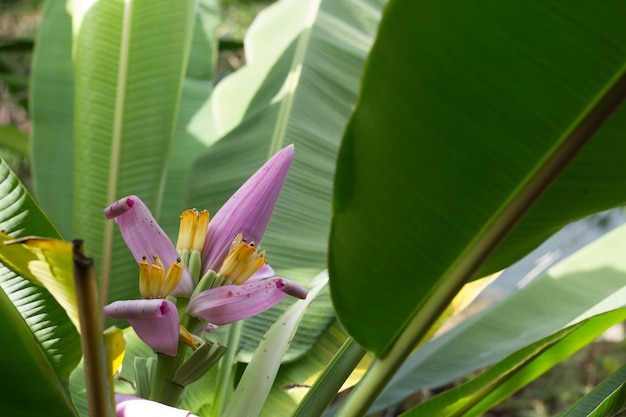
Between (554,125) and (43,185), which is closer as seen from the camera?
(554,125)

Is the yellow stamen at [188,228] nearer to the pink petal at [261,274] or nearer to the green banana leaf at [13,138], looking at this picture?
the pink petal at [261,274]

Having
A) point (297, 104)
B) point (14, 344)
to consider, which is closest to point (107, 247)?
point (297, 104)

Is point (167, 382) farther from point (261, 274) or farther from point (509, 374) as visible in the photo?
point (509, 374)

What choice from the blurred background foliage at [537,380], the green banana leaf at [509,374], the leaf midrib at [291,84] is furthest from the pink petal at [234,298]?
the blurred background foliage at [537,380]

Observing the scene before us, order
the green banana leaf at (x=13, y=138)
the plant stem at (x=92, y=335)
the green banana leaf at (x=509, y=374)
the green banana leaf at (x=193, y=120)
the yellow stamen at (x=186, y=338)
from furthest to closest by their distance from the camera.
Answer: the green banana leaf at (x=13, y=138)
the green banana leaf at (x=193, y=120)
the green banana leaf at (x=509, y=374)
the yellow stamen at (x=186, y=338)
the plant stem at (x=92, y=335)

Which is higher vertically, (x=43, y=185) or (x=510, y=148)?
(x=510, y=148)

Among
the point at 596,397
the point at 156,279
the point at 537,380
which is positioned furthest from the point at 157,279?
the point at 537,380

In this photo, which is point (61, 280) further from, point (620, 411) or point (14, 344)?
point (620, 411)

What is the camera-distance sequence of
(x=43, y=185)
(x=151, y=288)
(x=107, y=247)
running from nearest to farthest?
(x=151, y=288) → (x=107, y=247) → (x=43, y=185)
